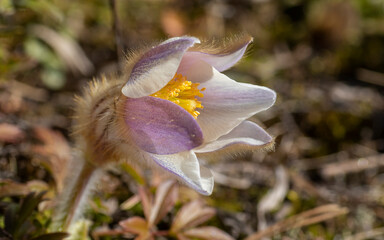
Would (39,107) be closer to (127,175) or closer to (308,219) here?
(127,175)

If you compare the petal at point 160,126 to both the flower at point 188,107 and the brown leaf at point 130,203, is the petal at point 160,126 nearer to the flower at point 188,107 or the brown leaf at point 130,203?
the flower at point 188,107

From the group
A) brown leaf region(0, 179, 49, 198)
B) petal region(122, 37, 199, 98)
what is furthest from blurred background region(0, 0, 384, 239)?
petal region(122, 37, 199, 98)

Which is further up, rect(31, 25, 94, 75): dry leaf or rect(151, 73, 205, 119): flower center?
rect(151, 73, 205, 119): flower center

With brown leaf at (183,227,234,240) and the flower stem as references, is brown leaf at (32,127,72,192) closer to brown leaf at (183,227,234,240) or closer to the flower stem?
the flower stem

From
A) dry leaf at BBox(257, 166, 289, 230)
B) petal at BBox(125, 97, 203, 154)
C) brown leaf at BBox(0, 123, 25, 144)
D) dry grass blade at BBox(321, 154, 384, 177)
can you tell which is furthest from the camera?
dry grass blade at BBox(321, 154, 384, 177)

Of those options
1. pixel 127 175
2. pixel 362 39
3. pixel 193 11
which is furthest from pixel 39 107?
pixel 362 39
